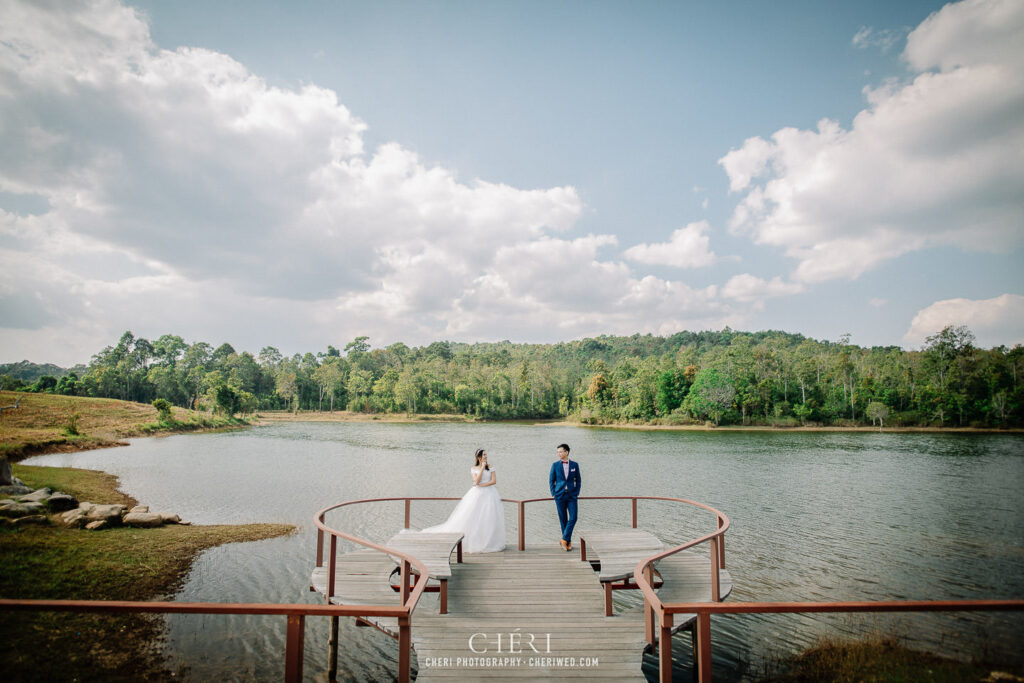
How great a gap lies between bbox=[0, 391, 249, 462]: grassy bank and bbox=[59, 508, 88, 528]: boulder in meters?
18.2

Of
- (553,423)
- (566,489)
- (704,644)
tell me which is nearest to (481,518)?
(566,489)

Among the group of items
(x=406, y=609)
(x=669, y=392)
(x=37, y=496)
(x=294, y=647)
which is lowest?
(x=37, y=496)

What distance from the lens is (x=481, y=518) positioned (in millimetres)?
10039

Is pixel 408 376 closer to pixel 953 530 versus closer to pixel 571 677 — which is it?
pixel 953 530

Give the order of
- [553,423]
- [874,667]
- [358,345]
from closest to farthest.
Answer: [874,667]
[553,423]
[358,345]

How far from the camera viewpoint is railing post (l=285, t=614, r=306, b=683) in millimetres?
4266

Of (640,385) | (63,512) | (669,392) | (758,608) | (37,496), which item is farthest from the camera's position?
(640,385)

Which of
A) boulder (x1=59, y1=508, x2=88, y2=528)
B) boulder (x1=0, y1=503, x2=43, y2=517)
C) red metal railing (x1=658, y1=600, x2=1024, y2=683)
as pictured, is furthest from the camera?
boulder (x1=59, y1=508, x2=88, y2=528)

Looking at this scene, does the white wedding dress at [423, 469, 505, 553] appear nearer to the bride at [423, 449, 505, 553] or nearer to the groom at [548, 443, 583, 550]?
the bride at [423, 449, 505, 553]

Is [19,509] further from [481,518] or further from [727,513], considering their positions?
[727,513]

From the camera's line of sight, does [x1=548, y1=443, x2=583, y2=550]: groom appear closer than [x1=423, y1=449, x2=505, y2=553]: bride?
Yes

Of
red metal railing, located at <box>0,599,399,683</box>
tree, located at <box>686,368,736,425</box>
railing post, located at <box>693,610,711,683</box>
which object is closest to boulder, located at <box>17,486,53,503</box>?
red metal railing, located at <box>0,599,399,683</box>

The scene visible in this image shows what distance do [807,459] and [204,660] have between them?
141ft

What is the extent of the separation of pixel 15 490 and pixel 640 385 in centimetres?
8898
